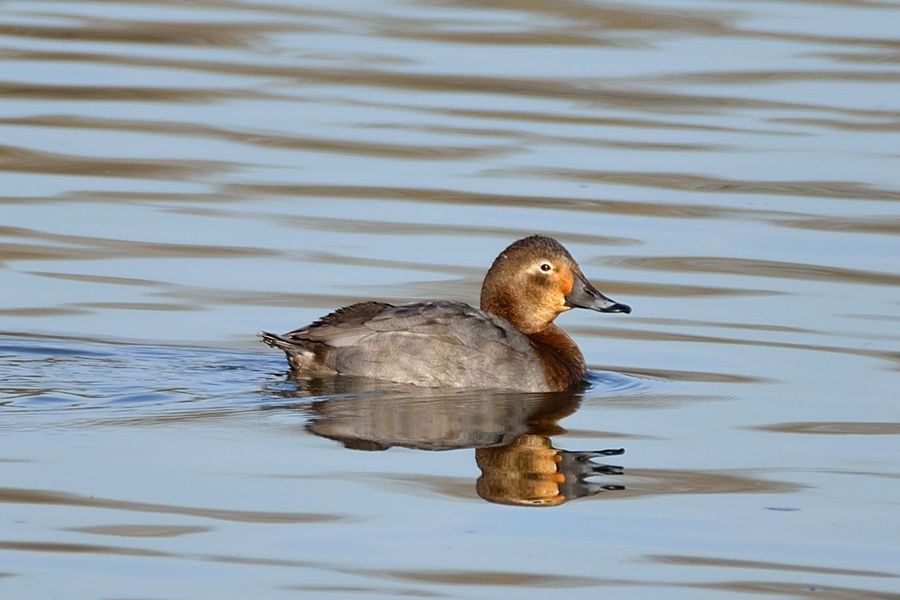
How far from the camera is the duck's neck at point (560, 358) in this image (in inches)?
393

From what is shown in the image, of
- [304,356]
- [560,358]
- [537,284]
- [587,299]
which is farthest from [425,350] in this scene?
[587,299]

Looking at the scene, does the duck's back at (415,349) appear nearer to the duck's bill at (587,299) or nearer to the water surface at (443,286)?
the water surface at (443,286)

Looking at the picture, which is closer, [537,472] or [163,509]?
[163,509]

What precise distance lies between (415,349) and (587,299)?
1.18m

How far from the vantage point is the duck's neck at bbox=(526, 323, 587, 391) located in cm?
998

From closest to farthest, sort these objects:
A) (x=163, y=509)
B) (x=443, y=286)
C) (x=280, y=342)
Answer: (x=163, y=509) → (x=280, y=342) → (x=443, y=286)

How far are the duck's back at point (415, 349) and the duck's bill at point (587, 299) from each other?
710mm

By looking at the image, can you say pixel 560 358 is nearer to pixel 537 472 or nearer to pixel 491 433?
pixel 491 433

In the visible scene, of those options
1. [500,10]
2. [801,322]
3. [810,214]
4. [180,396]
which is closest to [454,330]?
[180,396]

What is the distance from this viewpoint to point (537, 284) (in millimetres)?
10625

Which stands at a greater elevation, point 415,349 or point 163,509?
point 415,349

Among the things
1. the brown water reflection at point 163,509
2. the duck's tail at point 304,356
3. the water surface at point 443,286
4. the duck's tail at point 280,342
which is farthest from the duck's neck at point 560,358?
the brown water reflection at point 163,509

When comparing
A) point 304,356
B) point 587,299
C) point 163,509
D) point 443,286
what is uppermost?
point 587,299

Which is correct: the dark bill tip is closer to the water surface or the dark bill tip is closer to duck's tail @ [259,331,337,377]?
the water surface
